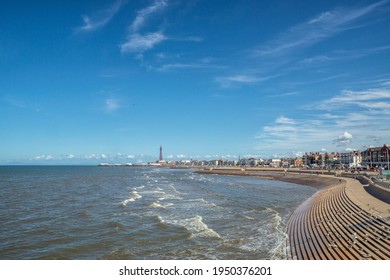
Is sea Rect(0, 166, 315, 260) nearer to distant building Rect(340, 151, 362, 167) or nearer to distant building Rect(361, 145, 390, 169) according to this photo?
distant building Rect(361, 145, 390, 169)

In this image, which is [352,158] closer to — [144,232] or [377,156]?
[377,156]

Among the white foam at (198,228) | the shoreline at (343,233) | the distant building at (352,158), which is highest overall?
the distant building at (352,158)

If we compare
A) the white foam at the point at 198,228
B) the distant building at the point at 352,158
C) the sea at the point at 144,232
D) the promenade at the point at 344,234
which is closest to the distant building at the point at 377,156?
the distant building at the point at 352,158

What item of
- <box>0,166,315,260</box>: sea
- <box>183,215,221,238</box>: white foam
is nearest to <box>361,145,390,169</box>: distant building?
<box>0,166,315,260</box>: sea

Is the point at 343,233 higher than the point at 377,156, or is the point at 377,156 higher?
the point at 377,156

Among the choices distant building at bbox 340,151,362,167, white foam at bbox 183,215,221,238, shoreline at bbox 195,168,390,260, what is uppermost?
distant building at bbox 340,151,362,167

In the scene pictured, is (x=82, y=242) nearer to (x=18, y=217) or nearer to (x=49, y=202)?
(x=18, y=217)

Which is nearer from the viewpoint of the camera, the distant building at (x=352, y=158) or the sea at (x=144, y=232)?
the sea at (x=144, y=232)

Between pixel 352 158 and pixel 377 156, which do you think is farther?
pixel 352 158

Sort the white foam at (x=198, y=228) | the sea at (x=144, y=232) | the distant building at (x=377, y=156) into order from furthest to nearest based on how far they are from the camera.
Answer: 1. the distant building at (x=377, y=156)
2. the white foam at (x=198, y=228)
3. the sea at (x=144, y=232)

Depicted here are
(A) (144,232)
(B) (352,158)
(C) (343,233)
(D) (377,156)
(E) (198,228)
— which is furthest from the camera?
(B) (352,158)

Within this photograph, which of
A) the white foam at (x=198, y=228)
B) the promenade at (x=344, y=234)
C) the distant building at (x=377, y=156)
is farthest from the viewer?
the distant building at (x=377, y=156)

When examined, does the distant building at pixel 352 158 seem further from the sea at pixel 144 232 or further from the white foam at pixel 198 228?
the white foam at pixel 198 228

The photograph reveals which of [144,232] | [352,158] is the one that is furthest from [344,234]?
[352,158]
